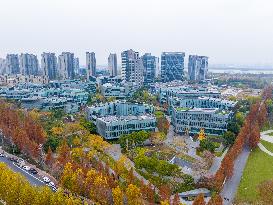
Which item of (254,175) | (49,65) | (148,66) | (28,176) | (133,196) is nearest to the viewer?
(133,196)

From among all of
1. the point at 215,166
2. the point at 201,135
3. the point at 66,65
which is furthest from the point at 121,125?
the point at 66,65

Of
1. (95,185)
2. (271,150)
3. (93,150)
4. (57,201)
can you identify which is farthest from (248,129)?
(57,201)

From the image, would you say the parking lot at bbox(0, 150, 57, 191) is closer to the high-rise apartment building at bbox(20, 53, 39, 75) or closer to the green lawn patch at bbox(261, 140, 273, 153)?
the green lawn patch at bbox(261, 140, 273, 153)

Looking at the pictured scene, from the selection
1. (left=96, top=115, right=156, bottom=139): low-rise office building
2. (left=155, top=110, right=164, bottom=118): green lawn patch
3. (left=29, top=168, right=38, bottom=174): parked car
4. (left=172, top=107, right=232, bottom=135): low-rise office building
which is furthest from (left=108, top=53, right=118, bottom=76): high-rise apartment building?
(left=29, top=168, right=38, bottom=174): parked car

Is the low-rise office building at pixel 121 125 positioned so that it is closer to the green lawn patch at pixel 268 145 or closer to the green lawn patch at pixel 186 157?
the green lawn patch at pixel 186 157

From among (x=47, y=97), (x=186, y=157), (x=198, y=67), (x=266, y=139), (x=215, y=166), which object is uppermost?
(x=198, y=67)

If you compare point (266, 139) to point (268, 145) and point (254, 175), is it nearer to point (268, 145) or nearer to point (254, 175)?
point (268, 145)
